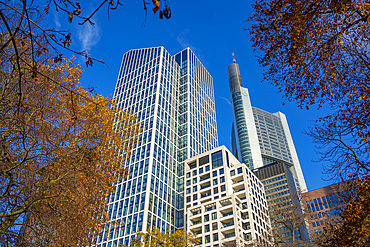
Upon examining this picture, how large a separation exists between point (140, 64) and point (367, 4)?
111 metres

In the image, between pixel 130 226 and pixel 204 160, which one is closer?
pixel 130 226

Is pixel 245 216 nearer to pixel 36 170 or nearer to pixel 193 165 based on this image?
pixel 193 165

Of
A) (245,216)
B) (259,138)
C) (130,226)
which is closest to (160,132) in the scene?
(130,226)

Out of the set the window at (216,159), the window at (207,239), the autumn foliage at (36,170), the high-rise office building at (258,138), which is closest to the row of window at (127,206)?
the window at (207,239)

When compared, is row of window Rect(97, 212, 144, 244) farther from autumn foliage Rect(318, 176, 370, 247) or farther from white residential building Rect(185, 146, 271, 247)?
autumn foliage Rect(318, 176, 370, 247)

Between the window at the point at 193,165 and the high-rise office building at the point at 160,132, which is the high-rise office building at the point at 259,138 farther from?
the window at the point at 193,165

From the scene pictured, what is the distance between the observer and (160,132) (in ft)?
287

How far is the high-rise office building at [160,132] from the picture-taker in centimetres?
6881

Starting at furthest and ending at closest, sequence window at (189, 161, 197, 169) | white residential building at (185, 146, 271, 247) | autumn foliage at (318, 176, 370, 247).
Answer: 1. window at (189, 161, 197, 169)
2. white residential building at (185, 146, 271, 247)
3. autumn foliage at (318, 176, 370, 247)

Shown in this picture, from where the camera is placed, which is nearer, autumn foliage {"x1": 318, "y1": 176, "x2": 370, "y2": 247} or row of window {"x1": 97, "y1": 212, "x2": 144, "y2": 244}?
autumn foliage {"x1": 318, "y1": 176, "x2": 370, "y2": 247}

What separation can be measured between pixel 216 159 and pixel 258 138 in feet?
344

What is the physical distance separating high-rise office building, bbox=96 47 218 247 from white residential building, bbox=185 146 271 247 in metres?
7.15

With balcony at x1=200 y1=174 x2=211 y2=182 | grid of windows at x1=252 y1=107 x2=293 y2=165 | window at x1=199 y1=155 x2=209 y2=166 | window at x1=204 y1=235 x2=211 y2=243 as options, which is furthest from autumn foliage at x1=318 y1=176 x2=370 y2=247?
grid of windows at x1=252 y1=107 x2=293 y2=165

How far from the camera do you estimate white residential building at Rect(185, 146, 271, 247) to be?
192 ft
